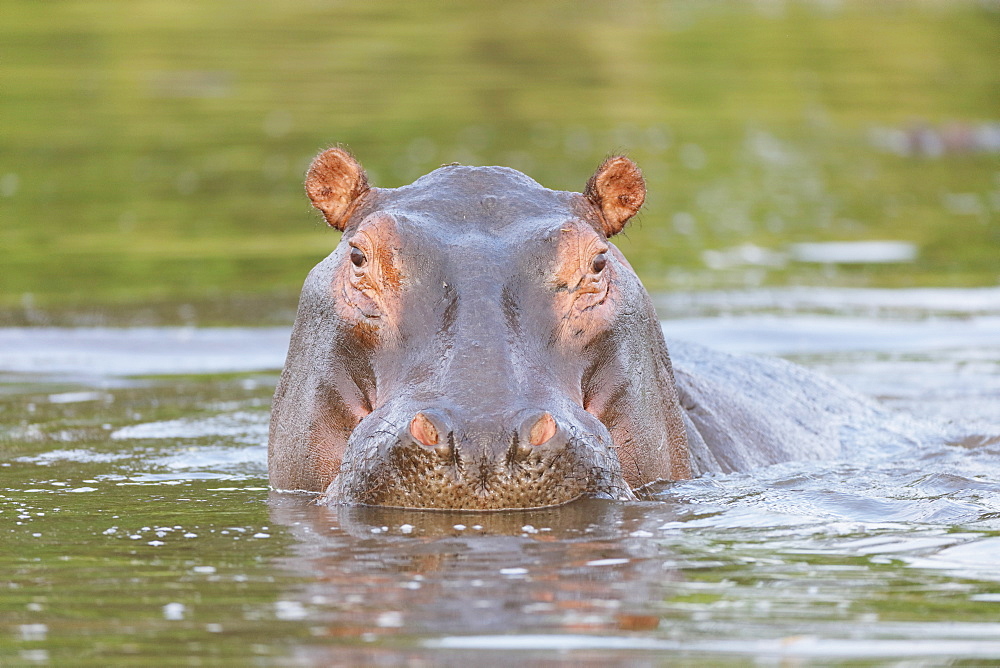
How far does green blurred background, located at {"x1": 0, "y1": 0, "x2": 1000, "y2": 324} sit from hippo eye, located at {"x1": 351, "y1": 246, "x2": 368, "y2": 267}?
0.86 m

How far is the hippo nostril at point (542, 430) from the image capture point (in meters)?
4.97

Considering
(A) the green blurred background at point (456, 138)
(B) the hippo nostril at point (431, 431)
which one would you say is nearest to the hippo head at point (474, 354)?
(B) the hippo nostril at point (431, 431)

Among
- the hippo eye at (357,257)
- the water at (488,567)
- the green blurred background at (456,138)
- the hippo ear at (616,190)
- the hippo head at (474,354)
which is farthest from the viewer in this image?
the green blurred background at (456,138)

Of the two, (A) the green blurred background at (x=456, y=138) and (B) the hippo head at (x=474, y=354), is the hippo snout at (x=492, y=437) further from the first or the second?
(A) the green blurred background at (x=456, y=138)

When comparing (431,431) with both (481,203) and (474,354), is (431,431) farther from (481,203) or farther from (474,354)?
(481,203)

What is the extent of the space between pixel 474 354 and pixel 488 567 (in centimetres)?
76

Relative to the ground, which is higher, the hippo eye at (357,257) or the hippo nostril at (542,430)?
the hippo eye at (357,257)

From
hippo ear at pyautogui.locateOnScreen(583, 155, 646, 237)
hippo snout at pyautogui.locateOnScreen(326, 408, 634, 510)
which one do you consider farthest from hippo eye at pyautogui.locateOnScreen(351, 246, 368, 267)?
hippo ear at pyautogui.locateOnScreen(583, 155, 646, 237)

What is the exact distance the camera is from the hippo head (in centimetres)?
505

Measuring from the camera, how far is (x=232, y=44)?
134 ft

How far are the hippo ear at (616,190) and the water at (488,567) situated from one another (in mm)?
1016

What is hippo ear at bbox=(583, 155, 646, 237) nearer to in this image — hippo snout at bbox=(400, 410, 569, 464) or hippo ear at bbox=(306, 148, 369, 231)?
hippo ear at bbox=(306, 148, 369, 231)

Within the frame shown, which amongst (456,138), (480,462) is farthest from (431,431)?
(456,138)

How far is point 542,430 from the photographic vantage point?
4988 mm
